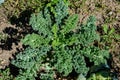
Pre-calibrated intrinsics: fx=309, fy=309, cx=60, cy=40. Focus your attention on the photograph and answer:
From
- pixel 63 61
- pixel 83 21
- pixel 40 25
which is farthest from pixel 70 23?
pixel 83 21

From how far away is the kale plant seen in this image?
5.51 meters

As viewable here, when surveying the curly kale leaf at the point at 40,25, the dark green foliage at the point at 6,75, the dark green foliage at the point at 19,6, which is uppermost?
the dark green foliage at the point at 19,6

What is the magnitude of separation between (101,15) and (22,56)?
7.32 feet

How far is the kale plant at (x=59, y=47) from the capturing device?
5512 mm

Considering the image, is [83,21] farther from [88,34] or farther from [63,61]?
[63,61]

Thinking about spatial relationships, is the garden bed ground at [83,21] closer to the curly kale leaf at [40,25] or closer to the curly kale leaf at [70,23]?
the curly kale leaf at [40,25]

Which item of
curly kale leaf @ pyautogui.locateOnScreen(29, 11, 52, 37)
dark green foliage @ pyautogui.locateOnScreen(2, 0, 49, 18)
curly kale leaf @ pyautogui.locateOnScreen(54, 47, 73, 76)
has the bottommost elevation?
curly kale leaf @ pyautogui.locateOnScreen(54, 47, 73, 76)

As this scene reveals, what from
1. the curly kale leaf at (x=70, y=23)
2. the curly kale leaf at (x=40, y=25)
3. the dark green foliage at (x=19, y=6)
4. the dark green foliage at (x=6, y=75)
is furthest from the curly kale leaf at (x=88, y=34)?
the dark green foliage at (x=6, y=75)

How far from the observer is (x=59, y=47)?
18.5 ft

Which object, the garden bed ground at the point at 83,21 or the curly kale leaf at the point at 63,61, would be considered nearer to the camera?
the curly kale leaf at the point at 63,61

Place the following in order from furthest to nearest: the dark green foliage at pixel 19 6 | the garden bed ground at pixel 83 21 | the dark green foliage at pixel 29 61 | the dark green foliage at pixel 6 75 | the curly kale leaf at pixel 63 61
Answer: the dark green foliage at pixel 19 6
the garden bed ground at pixel 83 21
the dark green foliage at pixel 6 75
the dark green foliage at pixel 29 61
the curly kale leaf at pixel 63 61

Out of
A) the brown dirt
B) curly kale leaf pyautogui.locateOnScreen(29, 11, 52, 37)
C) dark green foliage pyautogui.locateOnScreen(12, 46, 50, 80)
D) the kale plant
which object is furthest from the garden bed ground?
curly kale leaf pyautogui.locateOnScreen(29, 11, 52, 37)

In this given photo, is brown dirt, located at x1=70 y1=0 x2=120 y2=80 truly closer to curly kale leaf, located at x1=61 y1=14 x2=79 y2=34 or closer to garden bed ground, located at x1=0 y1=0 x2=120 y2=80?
garden bed ground, located at x1=0 y1=0 x2=120 y2=80

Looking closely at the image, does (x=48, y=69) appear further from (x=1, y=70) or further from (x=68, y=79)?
(x=1, y=70)
